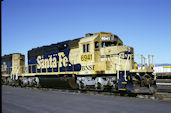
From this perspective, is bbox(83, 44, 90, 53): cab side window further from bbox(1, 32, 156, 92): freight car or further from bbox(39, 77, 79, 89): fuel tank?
bbox(39, 77, 79, 89): fuel tank

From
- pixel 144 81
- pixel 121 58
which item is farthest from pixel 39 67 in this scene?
pixel 144 81

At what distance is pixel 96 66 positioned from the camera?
40.6ft

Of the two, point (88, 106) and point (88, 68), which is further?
point (88, 68)

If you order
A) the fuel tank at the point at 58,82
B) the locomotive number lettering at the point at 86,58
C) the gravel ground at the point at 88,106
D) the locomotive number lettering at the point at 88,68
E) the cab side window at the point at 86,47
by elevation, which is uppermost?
the cab side window at the point at 86,47

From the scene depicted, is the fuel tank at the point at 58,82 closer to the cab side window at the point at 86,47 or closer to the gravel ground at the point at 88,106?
the cab side window at the point at 86,47

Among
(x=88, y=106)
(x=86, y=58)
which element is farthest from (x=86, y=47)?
(x=88, y=106)

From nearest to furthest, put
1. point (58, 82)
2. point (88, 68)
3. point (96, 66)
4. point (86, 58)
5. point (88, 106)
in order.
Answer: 1. point (88, 106)
2. point (96, 66)
3. point (88, 68)
4. point (86, 58)
5. point (58, 82)

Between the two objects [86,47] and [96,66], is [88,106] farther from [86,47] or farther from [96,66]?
[86,47]

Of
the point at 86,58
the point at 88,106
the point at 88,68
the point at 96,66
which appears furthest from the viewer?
the point at 86,58

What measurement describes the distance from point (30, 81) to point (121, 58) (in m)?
9.88

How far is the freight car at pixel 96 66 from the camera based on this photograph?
429 inches

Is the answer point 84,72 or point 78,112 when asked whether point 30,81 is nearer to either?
point 84,72

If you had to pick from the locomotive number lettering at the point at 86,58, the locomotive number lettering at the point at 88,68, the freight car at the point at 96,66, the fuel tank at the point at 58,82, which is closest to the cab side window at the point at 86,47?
the freight car at the point at 96,66

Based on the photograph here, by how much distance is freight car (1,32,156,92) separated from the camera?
10906 millimetres
